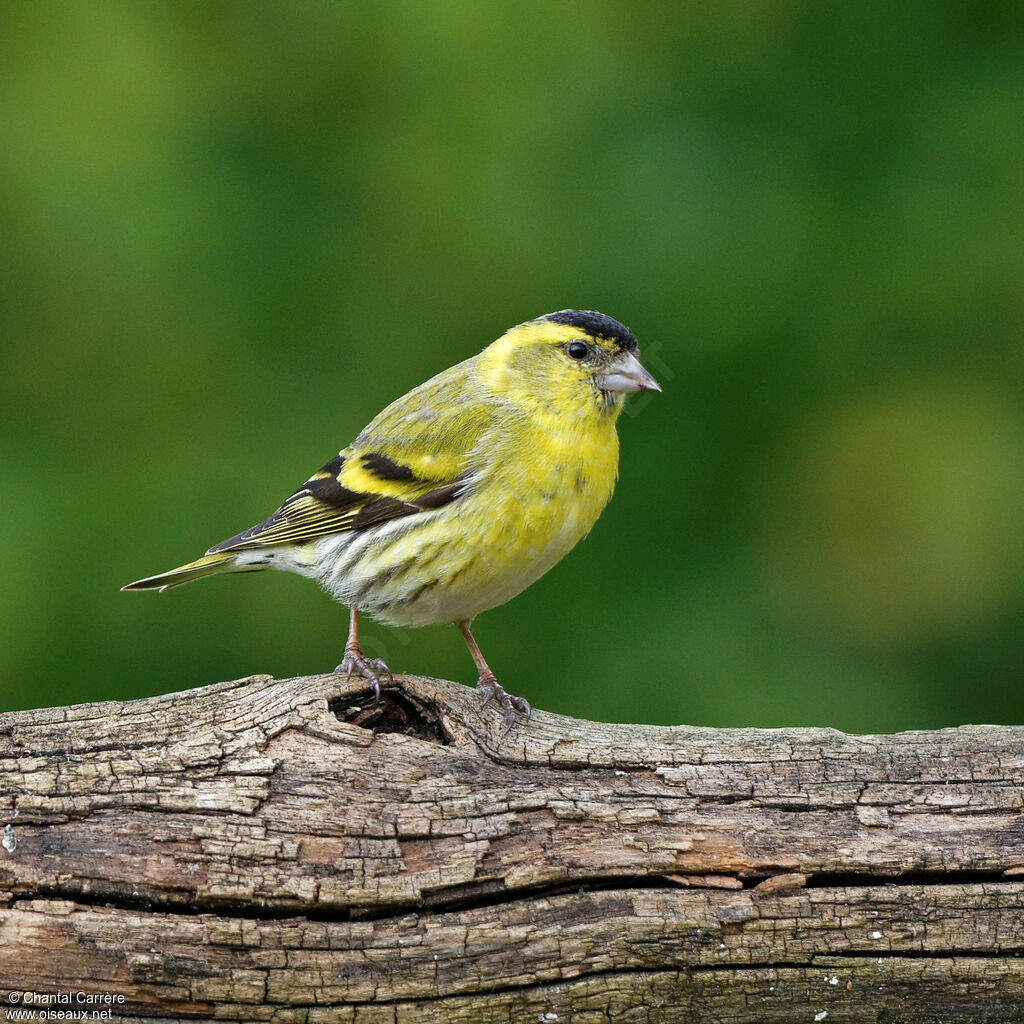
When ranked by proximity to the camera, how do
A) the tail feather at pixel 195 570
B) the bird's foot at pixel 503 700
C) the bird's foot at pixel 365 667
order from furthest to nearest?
the tail feather at pixel 195 570 < the bird's foot at pixel 503 700 < the bird's foot at pixel 365 667

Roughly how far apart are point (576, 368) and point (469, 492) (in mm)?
619

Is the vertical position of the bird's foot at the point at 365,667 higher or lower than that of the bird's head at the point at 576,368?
lower

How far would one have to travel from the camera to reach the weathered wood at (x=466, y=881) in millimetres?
3061

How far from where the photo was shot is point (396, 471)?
15.1ft

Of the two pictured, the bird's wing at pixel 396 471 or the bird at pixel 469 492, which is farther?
the bird's wing at pixel 396 471

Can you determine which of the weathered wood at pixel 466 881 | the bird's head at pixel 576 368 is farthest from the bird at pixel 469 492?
the weathered wood at pixel 466 881

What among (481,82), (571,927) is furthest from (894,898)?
(481,82)

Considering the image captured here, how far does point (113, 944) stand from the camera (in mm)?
3029

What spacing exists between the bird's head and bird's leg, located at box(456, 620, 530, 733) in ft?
2.96

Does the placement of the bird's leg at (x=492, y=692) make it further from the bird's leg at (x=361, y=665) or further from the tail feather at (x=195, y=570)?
the tail feather at (x=195, y=570)

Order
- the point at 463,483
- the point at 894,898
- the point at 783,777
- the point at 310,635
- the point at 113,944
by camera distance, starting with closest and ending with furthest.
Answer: the point at 113,944
the point at 894,898
the point at 783,777
the point at 463,483
the point at 310,635

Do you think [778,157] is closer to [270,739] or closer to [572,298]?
[572,298]

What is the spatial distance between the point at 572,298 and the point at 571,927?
313cm

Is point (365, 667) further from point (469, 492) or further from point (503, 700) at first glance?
point (469, 492)
